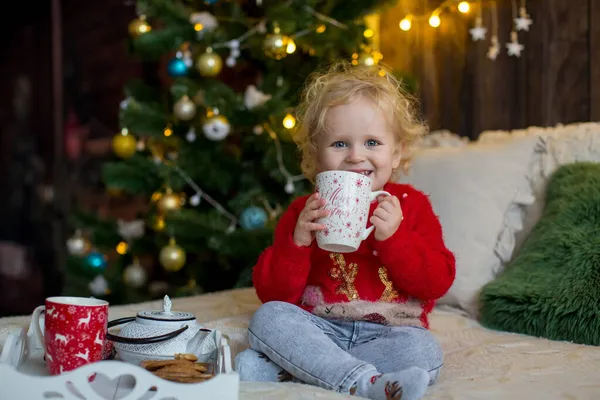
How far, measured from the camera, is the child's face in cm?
146

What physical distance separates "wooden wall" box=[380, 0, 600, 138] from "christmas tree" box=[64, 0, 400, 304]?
9.3 inches

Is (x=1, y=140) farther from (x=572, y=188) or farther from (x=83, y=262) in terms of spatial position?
(x=572, y=188)

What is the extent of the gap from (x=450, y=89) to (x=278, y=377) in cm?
165

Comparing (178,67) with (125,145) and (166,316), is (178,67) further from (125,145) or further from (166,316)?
(166,316)

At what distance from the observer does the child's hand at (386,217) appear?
53.5 inches

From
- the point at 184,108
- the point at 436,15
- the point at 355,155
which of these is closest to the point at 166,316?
the point at 355,155

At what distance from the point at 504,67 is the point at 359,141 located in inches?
48.4

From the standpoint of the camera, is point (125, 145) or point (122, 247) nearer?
point (125, 145)

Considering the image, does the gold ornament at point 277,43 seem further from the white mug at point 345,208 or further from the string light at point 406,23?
the white mug at point 345,208

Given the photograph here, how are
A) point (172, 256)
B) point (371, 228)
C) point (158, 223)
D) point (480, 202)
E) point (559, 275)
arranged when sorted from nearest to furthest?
point (371, 228), point (559, 275), point (480, 202), point (172, 256), point (158, 223)

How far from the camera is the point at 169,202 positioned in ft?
8.20

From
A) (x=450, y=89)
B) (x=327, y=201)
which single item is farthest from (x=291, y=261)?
(x=450, y=89)

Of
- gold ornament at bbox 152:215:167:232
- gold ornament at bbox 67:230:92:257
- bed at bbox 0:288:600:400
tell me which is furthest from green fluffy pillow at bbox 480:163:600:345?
gold ornament at bbox 67:230:92:257

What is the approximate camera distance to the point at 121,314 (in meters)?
1.68
